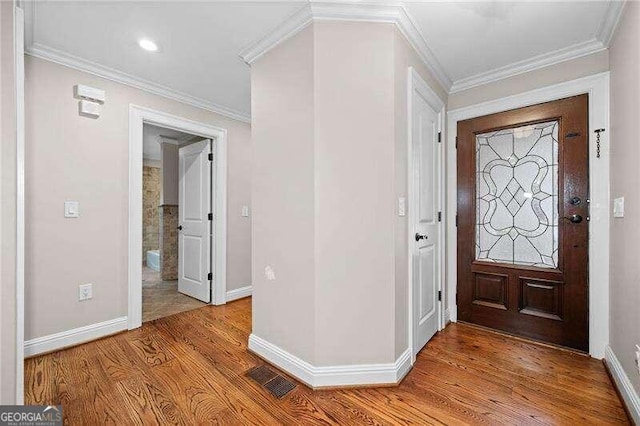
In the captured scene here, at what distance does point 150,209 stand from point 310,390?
615cm

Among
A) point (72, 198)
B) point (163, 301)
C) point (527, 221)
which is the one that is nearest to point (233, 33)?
point (72, 198)

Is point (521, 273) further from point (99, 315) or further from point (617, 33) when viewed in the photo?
point (99, 315)

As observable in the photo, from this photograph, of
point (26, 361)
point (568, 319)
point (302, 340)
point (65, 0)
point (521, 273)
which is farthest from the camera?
point (521, 273)

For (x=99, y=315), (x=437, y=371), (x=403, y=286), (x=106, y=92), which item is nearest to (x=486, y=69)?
(x=403, y=286)

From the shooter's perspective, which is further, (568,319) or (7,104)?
(568,319)

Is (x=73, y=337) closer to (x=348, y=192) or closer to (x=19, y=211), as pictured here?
(x=19, y=211)

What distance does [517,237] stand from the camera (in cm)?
244

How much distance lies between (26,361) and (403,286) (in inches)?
109

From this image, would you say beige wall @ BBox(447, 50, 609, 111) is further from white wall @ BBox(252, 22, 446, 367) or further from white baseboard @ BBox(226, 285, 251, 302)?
white baseboard @ BBox(226, 285, 251, 302)

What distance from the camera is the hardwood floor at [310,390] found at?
1.50 meters

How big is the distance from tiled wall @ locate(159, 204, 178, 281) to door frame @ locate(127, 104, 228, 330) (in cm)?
166

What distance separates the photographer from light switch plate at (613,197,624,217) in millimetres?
1705

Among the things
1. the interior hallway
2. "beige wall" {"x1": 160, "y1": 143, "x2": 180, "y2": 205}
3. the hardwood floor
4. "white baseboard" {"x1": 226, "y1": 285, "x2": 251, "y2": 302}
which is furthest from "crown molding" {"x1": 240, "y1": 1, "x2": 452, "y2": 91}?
"beige wall" {"x1": 160, "y1": 143, "x2": 180, "y2": 205}

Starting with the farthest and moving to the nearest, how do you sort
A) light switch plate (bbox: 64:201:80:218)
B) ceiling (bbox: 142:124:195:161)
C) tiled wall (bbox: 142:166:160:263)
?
tiled wall (bbox: 142:166:160:263), ceiling (bbox: 142:124:195:161), light switch plate (bbox: 64:201:80:218)
